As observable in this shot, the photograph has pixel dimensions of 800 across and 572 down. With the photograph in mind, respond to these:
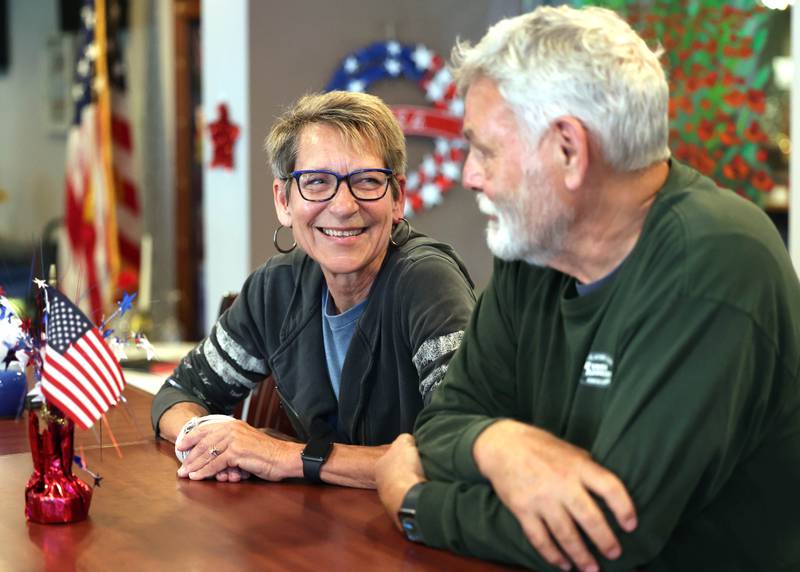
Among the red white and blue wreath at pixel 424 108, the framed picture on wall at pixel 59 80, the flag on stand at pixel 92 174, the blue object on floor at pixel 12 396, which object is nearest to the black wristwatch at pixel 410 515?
the blue object on floor at pixel 12 396

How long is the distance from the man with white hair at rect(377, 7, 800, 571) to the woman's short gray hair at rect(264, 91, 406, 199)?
58 cm

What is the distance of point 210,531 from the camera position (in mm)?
1415

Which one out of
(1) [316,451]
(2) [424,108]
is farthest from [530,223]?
(2) [424,108]

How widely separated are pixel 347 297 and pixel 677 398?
97 centimetres

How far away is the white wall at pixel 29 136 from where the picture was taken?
24.2 ft

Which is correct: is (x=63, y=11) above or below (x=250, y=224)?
above

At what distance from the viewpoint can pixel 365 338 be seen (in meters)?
1.97

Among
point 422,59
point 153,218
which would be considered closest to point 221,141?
point 422,59

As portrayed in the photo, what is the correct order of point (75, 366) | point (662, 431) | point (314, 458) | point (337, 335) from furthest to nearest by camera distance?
point (337, 335) → point (314, 458) → point (75, 366) → point (662, 431)

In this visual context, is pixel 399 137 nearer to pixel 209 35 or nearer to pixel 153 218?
pixel 209 35

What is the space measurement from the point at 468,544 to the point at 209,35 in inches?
151

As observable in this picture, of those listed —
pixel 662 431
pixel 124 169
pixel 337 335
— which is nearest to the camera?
pixel 662 431

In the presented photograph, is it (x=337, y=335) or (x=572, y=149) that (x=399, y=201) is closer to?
(x=337, y=335)

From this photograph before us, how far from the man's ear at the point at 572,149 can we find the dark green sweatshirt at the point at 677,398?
106 mm
